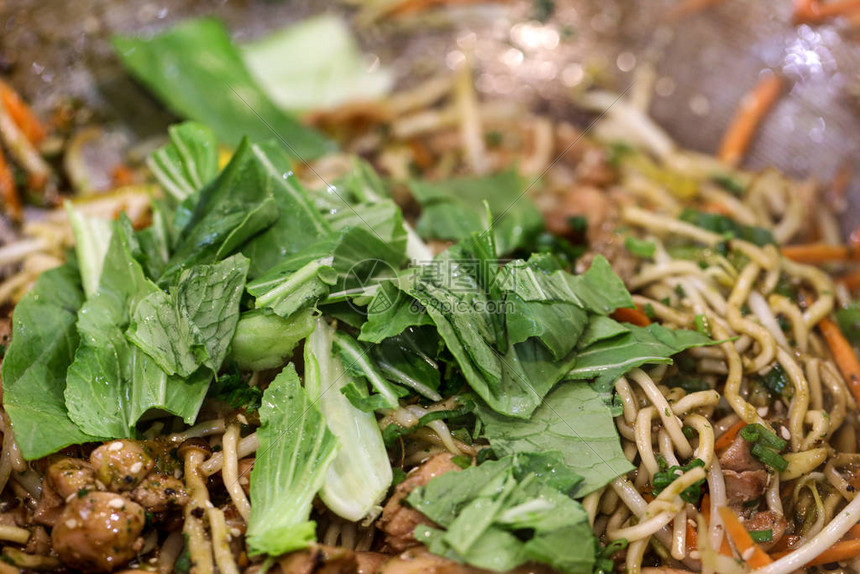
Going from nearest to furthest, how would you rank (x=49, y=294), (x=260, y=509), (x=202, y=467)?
(x=260, y=509), (x=202, y=467), (x=49, y=294)

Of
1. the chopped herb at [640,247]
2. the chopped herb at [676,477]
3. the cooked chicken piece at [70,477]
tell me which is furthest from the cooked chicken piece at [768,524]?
the cooked chicken piece at [70,477]

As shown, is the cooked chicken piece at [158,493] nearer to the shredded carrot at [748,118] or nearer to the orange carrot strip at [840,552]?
the orange carrot strip at [840,552]

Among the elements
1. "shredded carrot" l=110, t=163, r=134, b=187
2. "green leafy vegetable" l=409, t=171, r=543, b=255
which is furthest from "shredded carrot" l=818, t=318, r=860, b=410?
"shredded carrot" l=110, t=163, r=134, b=187

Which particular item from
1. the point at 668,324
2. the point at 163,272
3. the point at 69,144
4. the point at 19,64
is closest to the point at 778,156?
the point at 668,324

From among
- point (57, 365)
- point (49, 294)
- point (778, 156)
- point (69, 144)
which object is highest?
point (69, 144)

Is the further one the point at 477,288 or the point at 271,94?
the point at 271,94

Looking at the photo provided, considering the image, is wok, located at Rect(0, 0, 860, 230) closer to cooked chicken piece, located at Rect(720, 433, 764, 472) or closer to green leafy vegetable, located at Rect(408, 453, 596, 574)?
cooked chicken piece, located at Rect(720, 433, 764, 472)

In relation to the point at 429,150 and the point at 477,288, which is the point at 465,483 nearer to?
the point at 477,288

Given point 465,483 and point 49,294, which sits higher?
point 49,294

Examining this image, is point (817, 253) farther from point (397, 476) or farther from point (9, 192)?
point (9, 192)
